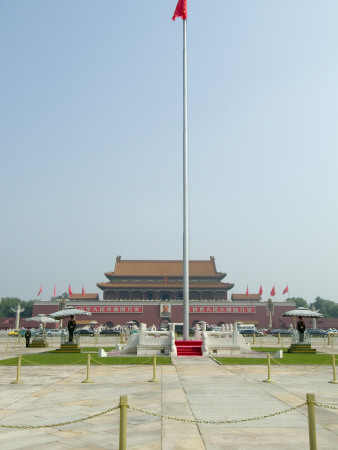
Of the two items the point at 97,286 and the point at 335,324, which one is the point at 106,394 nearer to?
the point at 97,286

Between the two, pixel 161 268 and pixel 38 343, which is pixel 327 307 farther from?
pixel 38 343

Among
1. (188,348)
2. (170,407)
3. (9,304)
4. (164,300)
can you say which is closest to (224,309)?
(164,300)

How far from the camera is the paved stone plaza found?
20.0ft

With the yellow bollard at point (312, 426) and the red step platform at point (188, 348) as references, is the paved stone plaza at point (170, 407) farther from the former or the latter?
the red step platform at point (188, 348)

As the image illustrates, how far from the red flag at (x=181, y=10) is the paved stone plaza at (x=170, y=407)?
65.7 feet

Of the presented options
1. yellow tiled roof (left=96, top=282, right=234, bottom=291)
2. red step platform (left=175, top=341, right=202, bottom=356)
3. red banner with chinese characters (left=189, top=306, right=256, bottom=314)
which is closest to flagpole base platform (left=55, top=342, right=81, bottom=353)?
red step platform (left=175, top=341, right=202, bottom=356)

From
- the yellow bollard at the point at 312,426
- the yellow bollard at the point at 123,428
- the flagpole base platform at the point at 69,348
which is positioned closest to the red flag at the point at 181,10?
the flagpole base platform at the point at 69,348

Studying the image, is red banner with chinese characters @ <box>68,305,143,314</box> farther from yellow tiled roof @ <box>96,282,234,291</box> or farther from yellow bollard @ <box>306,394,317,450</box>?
yellow bollard @ <box>306,394,317,450</box>

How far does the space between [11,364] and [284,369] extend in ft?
35.9

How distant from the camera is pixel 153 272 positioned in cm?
→ 7506

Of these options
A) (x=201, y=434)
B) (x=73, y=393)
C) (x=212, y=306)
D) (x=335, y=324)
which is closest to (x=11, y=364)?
(x=73, y=393)

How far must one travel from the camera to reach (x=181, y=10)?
24688 mm

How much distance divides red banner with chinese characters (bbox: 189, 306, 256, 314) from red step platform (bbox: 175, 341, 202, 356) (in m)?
44.2

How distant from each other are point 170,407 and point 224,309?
60.0 meters
